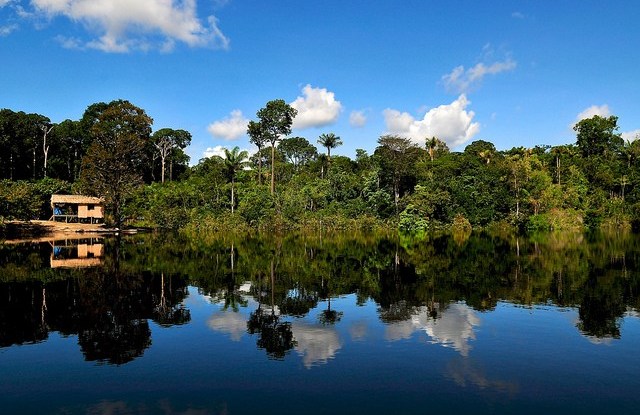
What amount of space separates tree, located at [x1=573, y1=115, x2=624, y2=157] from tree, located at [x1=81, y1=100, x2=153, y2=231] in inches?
2951

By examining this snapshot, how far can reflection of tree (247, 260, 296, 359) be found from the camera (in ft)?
36.3

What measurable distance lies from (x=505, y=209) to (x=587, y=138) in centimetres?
3164

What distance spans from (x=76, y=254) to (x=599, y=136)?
8627 centimetres

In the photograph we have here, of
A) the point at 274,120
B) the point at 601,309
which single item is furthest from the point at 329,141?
the point at 601,309

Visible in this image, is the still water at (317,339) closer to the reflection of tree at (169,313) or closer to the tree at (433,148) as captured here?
the reflection of tree at (169,313)

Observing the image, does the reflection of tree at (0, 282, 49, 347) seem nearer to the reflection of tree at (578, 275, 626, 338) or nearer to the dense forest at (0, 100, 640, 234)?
the reflection of tree at (578, 275, 626, 338)

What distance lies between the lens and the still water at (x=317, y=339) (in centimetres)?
812

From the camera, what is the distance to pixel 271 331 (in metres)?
12.6

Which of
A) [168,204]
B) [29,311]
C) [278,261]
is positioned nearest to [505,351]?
[29,311]

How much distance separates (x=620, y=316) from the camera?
558 inches

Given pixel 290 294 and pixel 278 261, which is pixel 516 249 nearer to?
pixel 278 261

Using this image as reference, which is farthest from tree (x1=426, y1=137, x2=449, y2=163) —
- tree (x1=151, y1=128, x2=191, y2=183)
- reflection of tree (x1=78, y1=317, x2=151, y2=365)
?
reflection of tree (x1=78, y1=317, x2=151, y2=365)

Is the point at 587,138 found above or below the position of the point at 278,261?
above

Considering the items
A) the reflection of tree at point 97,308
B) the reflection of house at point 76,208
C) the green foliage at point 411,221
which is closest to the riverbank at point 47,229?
the reflection of house at point 76,208
